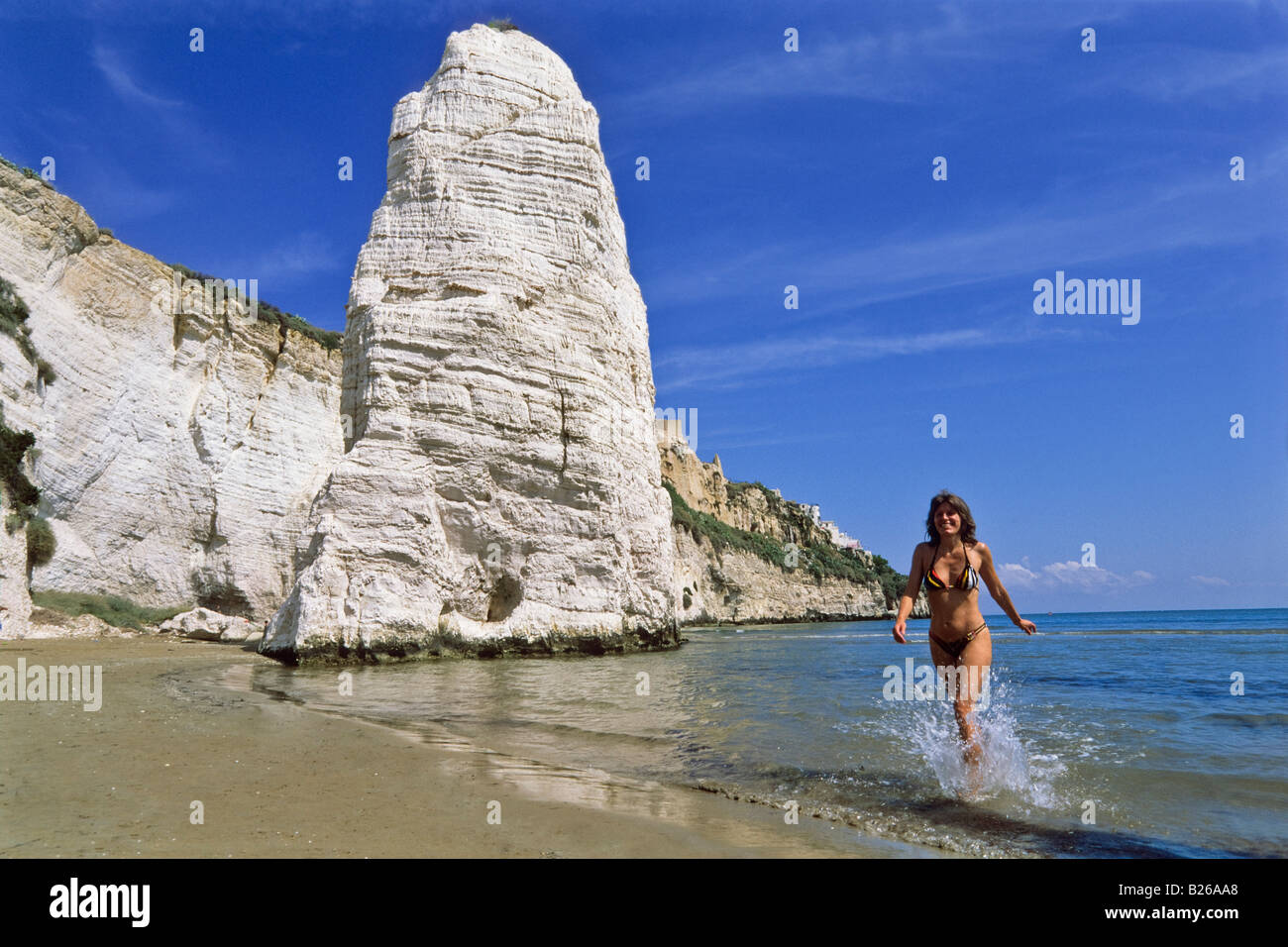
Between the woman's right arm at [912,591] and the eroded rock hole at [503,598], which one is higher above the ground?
the woman's right arm at [912,591]

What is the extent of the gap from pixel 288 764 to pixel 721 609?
46.7 meters

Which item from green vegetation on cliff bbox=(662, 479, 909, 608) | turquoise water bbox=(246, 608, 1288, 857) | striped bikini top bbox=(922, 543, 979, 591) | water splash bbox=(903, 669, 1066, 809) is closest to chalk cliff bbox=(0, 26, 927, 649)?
turquoise water bbox=(246, 608, 1288, 857)

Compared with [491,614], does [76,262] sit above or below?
above

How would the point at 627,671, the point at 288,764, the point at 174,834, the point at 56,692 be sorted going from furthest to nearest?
the point at 627,671
the point at 56,692
the point at 288,764
the point at 174,834

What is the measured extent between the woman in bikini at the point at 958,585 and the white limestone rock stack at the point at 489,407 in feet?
36.0

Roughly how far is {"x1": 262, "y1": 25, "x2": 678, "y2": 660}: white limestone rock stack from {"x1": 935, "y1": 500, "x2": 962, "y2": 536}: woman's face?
11.2 metres

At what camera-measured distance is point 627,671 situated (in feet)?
40.8

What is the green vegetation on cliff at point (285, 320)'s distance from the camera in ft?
69.3

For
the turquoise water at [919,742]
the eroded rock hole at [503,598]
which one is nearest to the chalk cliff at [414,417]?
the eroded rock hole at [503,598]

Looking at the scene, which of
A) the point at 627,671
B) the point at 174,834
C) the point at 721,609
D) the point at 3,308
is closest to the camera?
the point at 174,834

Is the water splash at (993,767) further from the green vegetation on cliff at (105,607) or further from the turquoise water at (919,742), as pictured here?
the green vegetation on cliff at (105,607)

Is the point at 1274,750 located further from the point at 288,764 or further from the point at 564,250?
the point at 564,250

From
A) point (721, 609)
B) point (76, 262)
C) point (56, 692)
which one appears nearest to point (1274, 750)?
point (56, 692)

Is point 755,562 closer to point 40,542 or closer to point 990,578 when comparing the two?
point 40,542
